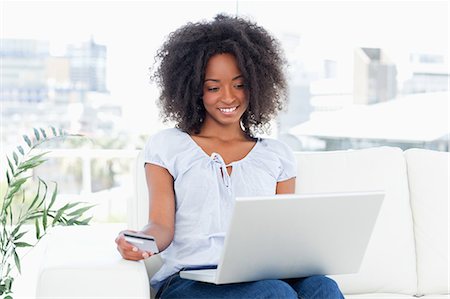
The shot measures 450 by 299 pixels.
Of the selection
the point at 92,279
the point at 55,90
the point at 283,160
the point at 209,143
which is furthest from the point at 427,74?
the point at 92,279

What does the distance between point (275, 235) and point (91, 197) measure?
268cm

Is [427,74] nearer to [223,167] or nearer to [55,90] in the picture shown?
[55,90]

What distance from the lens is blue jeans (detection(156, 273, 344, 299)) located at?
1.85m

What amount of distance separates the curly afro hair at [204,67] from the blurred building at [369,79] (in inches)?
83.5

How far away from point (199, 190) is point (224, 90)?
0.28 m

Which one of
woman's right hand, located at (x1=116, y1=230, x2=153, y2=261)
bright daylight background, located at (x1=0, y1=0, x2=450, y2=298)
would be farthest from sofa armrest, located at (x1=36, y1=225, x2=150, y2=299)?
bright daylight background, located at (x1=0, y1=0, x2=450, y2=298)

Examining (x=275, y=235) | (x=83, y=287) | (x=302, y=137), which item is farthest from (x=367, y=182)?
(x=302, y=137)

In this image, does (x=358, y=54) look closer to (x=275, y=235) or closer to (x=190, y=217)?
(x=190, y=217)

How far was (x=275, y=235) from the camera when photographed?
5.88 feet

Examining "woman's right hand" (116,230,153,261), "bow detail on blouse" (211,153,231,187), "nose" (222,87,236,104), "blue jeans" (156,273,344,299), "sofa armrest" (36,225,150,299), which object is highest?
"nose" (222,87,236,104)

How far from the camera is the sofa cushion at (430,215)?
2510 mm

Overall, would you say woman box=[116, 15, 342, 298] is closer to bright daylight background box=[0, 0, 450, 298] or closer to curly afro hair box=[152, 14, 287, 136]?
curly afro hair box=[152, 14, 287, 136]

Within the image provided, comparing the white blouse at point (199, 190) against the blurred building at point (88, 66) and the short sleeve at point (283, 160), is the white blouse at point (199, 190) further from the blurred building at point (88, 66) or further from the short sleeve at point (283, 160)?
the blurred building at point (88, 66)

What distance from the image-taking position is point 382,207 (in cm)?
248
